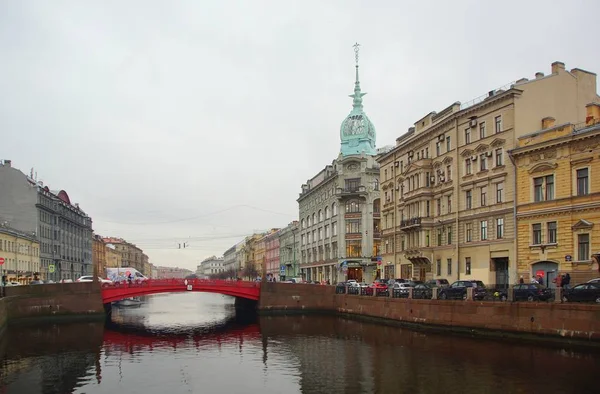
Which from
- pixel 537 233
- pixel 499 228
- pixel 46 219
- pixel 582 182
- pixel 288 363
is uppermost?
pixel 582 182

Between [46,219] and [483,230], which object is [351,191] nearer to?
[483,230]

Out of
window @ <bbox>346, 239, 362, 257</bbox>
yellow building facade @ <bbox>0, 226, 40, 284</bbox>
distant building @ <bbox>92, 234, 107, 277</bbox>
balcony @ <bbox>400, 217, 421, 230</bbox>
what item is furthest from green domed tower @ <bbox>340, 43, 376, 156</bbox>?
distant building @ <bbox>92, 234, 107, 277</bbox>

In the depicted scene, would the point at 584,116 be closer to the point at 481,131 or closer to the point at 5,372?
the point at 481,131

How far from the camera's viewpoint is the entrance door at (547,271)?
153ft

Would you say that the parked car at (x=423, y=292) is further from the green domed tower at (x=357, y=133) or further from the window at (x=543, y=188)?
the green domed tower at (x=357, y=133)

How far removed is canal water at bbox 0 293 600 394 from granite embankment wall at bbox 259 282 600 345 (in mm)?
1507

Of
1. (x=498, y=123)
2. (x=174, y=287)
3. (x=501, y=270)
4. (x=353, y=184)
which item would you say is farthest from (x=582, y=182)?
(x=353, y=184)

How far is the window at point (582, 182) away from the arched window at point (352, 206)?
50786 mm

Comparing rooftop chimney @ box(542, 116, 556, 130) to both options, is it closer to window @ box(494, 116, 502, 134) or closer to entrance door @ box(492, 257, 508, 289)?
window @ box(494, 116, 502, 134)

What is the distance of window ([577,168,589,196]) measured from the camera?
43875 mm

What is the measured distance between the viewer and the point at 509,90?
5156 cm

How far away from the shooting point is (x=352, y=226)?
94.2 m

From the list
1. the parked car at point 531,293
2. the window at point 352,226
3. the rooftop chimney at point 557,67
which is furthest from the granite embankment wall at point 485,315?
the window at point 352,226

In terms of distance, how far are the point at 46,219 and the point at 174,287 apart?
4632cm
